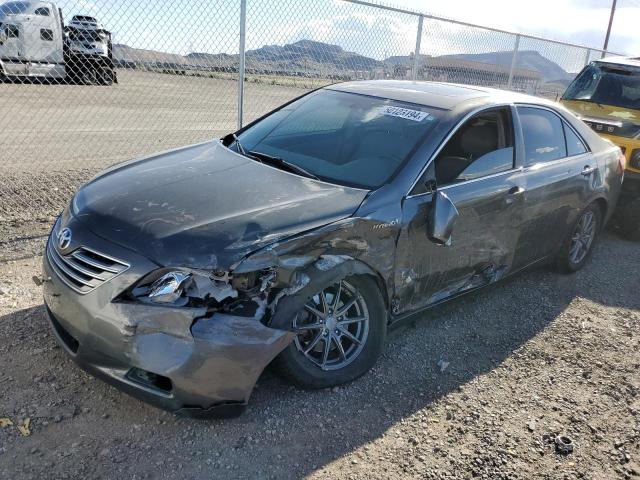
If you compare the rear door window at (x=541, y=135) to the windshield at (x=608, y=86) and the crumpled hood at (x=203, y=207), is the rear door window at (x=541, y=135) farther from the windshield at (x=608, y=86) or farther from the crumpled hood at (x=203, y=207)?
the windshield at (x=608, y=86)

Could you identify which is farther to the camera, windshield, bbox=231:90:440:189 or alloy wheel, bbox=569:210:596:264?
alloy wheel, bbox=569:210:596:264

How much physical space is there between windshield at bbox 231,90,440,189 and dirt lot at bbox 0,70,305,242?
258 centimetres

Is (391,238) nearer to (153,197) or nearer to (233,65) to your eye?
(153,197)

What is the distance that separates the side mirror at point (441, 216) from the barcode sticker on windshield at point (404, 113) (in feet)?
2.22

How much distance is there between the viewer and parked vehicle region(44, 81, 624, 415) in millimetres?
2650

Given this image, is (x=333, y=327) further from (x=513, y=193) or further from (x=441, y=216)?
(x=513, y=193)

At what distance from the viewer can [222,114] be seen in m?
13.5

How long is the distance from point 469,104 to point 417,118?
16.4 inches

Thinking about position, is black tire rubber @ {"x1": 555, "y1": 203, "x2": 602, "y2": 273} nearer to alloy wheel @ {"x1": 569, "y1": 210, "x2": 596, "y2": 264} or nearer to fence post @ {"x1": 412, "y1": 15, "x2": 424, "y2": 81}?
alloy wheel @ {"x1": 569, "y1": 210, "x2": 596, "y2": 264}

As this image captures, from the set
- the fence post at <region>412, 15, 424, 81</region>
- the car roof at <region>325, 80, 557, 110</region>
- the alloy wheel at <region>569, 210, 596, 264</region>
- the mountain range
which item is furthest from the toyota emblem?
the fence post at <region>412, 15, 424, 81</region>

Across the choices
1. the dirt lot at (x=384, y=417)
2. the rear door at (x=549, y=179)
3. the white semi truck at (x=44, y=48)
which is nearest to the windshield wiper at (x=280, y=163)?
the dirt lot at (x=384, y=417)

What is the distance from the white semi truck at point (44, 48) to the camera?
1362 centimetres

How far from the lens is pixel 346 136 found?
12.9 ft

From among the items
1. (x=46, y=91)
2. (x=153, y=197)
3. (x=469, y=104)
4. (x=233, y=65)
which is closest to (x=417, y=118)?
(x=469, y=104)
